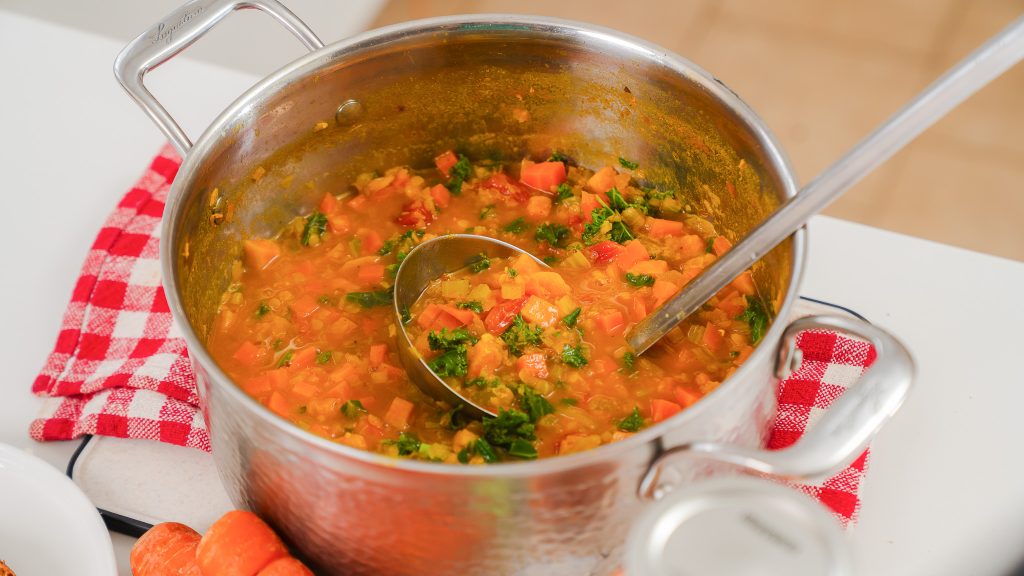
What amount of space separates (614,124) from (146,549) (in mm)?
1207

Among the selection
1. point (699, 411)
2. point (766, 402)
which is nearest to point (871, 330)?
point (766, 402)

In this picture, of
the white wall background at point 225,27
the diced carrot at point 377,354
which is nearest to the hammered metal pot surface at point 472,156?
the diced carrot at point 377,354

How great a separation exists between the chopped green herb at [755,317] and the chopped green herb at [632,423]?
0.29 meters

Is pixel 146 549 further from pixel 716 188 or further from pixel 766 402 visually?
pixel 716 188

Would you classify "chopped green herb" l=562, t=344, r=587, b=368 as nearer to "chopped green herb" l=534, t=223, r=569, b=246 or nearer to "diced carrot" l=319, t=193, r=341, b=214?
"chopped green herb" l=534, t=223, r=569, b=246

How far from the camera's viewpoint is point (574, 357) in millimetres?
1827

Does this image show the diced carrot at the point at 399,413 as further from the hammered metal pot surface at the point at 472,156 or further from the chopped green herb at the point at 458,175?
the chopped green herb at the point at 458,175

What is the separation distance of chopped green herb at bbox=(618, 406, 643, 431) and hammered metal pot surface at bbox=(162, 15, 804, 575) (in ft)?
0.79

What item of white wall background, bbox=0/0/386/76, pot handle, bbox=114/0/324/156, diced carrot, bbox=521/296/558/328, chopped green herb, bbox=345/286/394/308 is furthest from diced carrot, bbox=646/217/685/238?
white wall background, bbox=0/0/386/76

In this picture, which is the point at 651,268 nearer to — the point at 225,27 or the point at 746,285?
the point at 746,285

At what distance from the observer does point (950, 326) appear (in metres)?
1.99

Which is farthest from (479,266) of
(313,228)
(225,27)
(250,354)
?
(225,27)

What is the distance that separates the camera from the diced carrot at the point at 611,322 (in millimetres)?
1894

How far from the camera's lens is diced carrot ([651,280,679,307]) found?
193 centimetres
